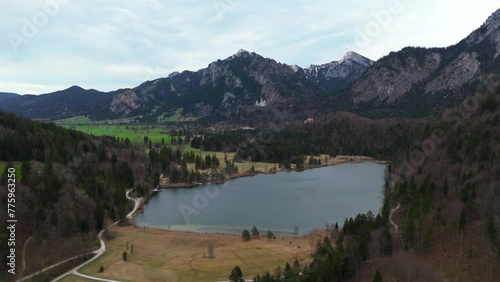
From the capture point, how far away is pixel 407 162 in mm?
136625

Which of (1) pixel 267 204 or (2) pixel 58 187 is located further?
(1) pixel 267 204

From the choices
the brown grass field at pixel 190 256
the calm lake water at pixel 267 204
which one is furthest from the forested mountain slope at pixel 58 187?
the calm lake water at pixel 267 204

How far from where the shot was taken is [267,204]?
114 meters

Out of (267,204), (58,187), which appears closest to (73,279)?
(58,187)

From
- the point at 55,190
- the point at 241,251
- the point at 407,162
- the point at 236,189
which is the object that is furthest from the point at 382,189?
the point at 55,190

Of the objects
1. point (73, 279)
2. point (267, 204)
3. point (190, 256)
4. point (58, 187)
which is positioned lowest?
point (73, 279)

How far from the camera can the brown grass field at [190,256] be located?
62.4 metres

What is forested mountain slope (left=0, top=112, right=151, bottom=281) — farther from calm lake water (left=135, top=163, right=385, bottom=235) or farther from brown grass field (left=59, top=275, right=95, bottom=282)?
calm lake water (left=135, top=163, right=385, bottom=235)

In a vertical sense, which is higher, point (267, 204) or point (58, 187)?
point (58, 187)

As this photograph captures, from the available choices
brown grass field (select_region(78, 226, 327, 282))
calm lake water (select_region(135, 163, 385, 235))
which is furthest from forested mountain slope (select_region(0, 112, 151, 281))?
calm lake water (select_region(135, 163, 385, 235))

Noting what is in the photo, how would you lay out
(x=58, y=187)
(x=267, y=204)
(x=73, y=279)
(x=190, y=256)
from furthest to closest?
(x=267, y=204) → (x=58, y=187) → (x=190, y=256) → (x=73, y=279)

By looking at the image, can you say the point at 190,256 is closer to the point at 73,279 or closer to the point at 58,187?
the point at 73,279

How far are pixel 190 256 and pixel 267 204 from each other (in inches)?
1809

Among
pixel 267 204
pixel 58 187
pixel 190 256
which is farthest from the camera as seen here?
pixel 267 204
